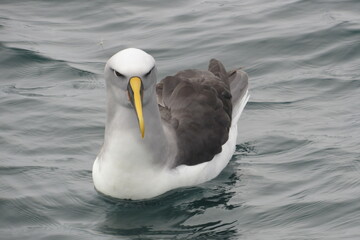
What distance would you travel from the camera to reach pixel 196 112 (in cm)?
1075

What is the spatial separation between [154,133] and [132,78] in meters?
0.77

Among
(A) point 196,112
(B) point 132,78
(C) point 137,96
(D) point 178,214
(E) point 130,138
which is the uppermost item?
(B) point 132,78

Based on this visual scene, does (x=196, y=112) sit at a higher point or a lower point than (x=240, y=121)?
higher

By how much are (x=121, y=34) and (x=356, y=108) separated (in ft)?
15.7

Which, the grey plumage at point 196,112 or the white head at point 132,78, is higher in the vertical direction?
the white head at point 132,78

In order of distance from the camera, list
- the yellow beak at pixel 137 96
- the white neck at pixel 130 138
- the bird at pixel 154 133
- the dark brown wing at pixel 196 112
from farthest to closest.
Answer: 1. the dark brown wing at pixel 196 112
2. the white neck at pixel 130 138
3. the bird at pixel 154 133
4. the yellow beak at pixel 137 96

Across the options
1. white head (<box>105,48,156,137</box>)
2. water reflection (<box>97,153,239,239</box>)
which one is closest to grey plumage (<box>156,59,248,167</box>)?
water reflection (<box>97,153,239,239</box>)

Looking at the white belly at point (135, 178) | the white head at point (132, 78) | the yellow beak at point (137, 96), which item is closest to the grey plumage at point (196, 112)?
the white belly at point (135, 178)

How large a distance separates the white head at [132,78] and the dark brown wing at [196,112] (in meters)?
0.86

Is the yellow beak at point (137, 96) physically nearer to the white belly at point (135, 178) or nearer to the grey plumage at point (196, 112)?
the white belly at point (135, 178)

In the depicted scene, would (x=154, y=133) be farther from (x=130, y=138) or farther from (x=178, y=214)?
Answer: (x=178, y=214)

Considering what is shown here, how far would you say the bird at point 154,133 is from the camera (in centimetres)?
960

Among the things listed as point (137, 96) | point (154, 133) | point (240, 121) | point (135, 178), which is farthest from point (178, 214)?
point (240, 121)

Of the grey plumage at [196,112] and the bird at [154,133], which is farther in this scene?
the grey plumage at [196,112]
